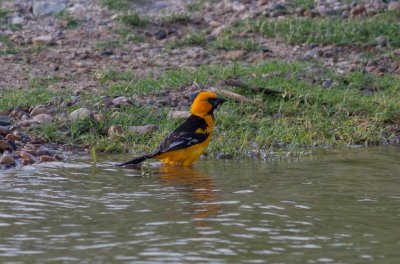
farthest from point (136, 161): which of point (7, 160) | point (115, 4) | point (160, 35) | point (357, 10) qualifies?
point (357, 10)

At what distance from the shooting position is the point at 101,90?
10.9 metres

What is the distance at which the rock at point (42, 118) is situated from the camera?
9602 mm

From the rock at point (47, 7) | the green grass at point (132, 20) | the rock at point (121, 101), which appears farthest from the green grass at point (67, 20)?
the rock at point (121, 101)

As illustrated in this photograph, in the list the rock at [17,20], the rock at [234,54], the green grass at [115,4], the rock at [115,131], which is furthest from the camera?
the green grass at [115,4]

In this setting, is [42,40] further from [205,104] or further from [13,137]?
[205,104]

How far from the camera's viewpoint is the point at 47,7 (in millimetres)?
13695

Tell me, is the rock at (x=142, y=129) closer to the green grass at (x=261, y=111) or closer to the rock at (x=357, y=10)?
the green grass at (x=261, y=111)

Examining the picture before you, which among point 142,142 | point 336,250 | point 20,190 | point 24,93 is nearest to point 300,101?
point 142,142

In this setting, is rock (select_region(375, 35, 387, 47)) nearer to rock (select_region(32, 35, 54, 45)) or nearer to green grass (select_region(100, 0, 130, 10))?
green grass (select_region(100, 0, 130, 10))

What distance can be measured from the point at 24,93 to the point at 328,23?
14.6 ft

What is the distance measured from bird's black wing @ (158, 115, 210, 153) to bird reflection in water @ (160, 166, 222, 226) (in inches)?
7.6

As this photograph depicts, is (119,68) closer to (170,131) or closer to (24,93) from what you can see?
(24,93)

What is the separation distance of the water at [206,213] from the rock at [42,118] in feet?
3.37

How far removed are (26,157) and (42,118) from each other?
123 centimetres
